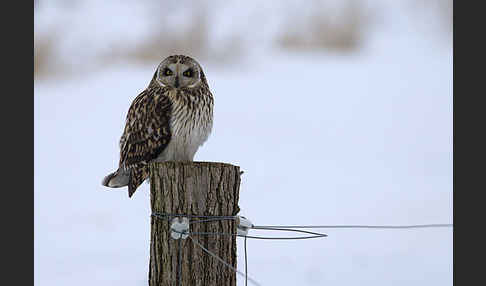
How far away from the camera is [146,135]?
248 cm

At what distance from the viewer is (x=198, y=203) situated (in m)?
1.87

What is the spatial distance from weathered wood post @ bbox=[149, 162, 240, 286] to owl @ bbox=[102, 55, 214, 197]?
0.56 meters

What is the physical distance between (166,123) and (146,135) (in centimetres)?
10

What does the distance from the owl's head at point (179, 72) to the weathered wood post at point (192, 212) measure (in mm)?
724

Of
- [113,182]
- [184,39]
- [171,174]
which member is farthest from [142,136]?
[184,39]

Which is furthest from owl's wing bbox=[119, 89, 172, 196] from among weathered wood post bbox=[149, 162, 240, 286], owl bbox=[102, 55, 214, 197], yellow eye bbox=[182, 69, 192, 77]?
weathered wood post bbox=[149, 162, 240, 286]

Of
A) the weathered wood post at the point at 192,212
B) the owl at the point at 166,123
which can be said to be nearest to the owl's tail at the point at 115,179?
the owl at the point at 166,123

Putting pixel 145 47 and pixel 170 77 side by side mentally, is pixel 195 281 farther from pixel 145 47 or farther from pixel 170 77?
pixel 145 47

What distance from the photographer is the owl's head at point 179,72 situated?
101 inches

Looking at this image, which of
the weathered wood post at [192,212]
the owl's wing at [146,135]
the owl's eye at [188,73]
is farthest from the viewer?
the owl's eye at [188,73]

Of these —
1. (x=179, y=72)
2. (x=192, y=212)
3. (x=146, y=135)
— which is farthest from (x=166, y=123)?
(x=192, y=212)

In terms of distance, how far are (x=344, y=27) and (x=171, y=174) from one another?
18.4ft

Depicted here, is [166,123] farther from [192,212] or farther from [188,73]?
[192,212]

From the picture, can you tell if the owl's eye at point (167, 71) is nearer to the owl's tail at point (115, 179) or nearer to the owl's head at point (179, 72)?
the owl's head at point (179, 72)
